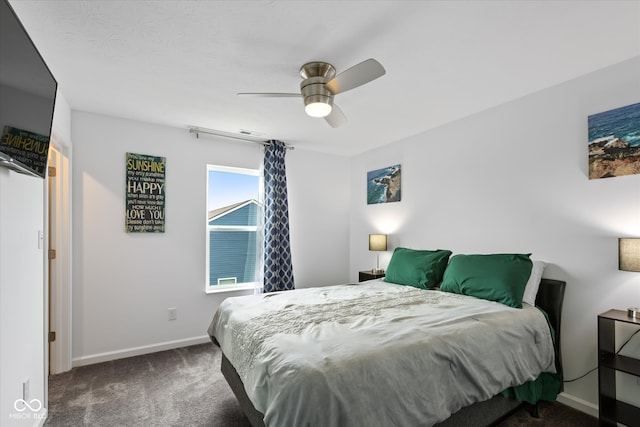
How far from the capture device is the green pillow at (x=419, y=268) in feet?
9.87

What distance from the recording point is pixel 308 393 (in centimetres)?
124

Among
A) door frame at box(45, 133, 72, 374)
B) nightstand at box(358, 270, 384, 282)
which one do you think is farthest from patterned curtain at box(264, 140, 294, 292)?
door frame at box(45, 133, 72, 374)

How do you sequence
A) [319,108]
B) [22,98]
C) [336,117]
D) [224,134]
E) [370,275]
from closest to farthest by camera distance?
[22,98] → [319,108] → [336,117] → [224,134] → [370,275]

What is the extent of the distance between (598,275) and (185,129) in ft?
13.9

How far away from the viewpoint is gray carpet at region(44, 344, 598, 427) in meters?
2.13

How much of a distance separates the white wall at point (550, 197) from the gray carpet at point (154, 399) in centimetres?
86

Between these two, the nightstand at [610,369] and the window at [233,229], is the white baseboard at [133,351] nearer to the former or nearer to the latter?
the window at [233,229]

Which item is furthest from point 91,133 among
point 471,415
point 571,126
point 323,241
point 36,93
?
point 571,126

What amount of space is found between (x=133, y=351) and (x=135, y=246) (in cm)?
113

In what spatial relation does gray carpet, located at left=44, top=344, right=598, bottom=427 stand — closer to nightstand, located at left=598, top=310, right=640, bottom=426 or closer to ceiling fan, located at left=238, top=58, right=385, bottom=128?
nightstand, located at left=598, top=310, right=640, bottom=426

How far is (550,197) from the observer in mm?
2549

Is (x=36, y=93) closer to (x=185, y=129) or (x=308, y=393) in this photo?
(x=308, y=393)

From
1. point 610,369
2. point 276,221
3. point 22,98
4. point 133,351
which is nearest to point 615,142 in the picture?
point 610,369

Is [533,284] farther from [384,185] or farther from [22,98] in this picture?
[22,98]
